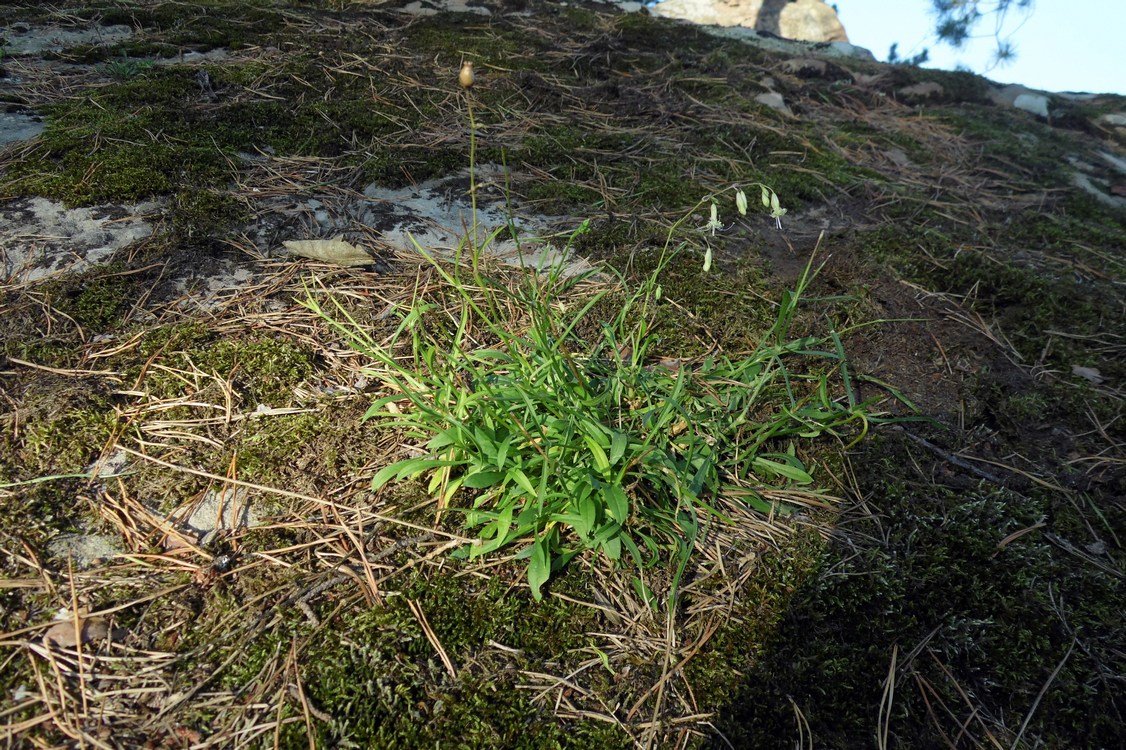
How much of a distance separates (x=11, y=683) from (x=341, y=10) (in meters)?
5.26

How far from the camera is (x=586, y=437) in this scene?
69.7 inches

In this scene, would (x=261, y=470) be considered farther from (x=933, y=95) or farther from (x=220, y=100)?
(x=933, y=95)

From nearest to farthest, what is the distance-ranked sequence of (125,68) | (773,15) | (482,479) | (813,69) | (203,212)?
(482,479) < (203,212) < (125,68) < (813,69) < (773,15)

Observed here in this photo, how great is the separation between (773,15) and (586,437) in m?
16.4

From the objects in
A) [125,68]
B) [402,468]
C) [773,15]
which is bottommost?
[402,468]

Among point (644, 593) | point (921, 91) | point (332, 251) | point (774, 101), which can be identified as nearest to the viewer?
point (644, 593)

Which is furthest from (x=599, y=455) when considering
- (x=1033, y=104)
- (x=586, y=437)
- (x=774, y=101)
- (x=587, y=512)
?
(x=1033, y=104)

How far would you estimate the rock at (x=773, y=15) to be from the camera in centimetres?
1435

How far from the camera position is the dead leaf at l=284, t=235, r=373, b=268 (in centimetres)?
256

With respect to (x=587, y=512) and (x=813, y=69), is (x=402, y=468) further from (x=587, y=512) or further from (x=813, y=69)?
(x=813, y=69)

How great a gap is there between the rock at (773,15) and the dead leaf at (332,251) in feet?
46.7

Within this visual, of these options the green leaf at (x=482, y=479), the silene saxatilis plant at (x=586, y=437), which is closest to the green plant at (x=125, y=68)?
the silene saxatilis plant at (x=586, y=437)

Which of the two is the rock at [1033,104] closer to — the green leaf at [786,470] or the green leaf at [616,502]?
the green leaf at [786,470]

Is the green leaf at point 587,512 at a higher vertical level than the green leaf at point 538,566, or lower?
higher
